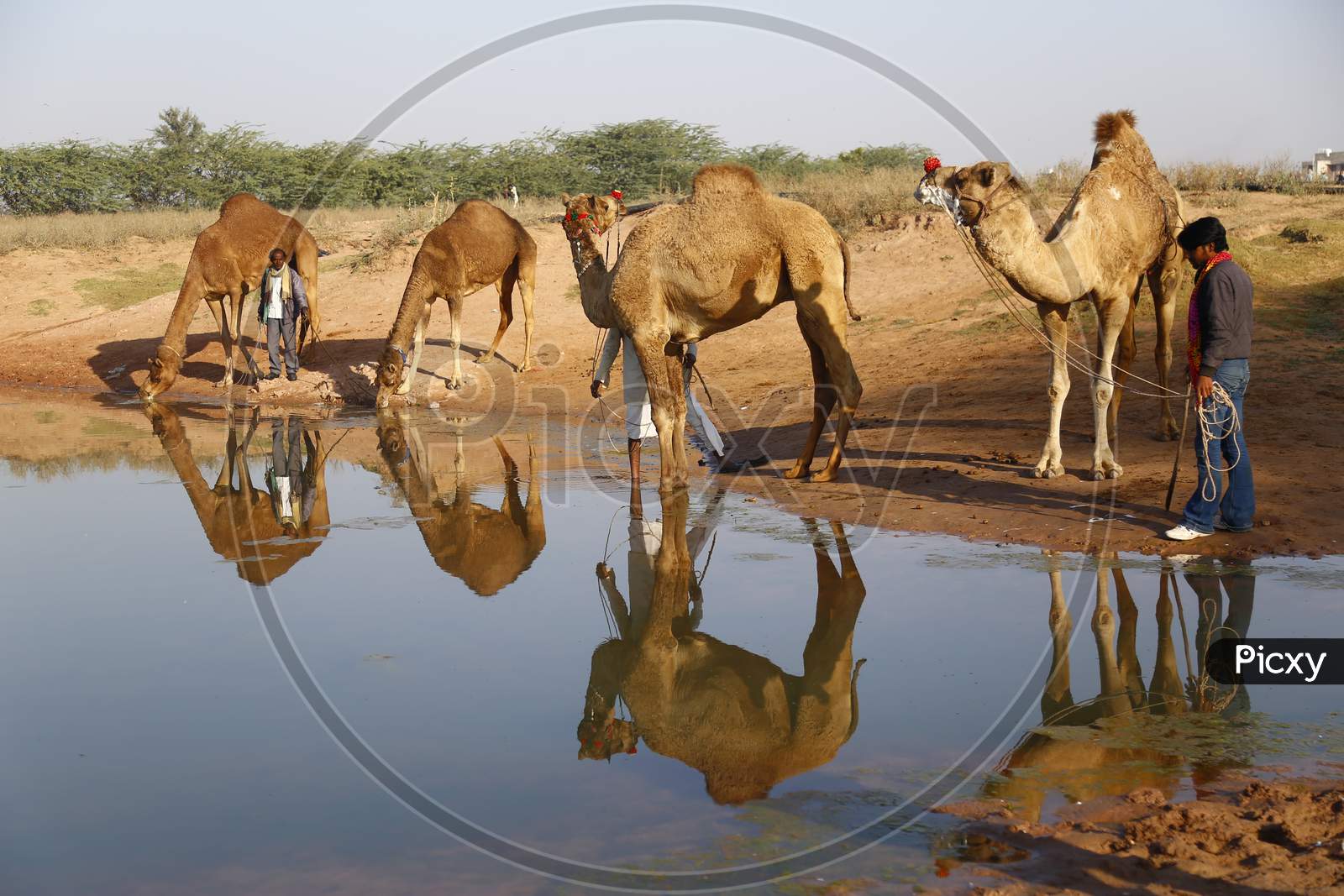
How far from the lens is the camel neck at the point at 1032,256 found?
8281 mm

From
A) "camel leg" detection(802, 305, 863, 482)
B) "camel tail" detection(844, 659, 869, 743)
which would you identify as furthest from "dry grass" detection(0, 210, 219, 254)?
"camel tail" detection(844, 659, 869, 743)

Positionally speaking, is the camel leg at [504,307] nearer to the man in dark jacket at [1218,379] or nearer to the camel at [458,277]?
the camel at [458,277]

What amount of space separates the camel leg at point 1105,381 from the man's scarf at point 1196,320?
1.26 m

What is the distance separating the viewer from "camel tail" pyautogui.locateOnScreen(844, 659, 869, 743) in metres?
4.91

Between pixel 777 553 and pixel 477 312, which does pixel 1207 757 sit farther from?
pixel 477 312

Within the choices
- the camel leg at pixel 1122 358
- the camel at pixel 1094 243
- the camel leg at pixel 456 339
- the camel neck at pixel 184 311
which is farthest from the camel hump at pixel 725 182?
the camel neck at pixel 184 311

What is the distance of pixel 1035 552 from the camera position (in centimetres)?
743

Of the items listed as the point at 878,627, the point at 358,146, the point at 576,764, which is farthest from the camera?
the point at 358,146

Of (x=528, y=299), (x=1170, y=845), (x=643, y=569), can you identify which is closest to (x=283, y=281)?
(x=528, y=299)

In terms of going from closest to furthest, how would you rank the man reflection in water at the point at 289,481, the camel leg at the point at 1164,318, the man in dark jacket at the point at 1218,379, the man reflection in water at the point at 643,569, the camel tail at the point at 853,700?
the camel tail at the point at 853,700 → the man reflection in water at the point at 643,569 → the man in dark jacket at the point at 1218,379 → the man reflection in water at the point at 289,481 → the camel leg at the point at 1164,318

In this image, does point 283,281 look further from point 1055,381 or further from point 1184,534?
point 1184,534

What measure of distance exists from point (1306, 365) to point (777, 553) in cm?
669

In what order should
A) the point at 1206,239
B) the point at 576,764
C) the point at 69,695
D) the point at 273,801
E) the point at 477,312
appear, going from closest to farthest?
the point at 273,801 < the point at 576,764 < the point at 69,695 < the point at 1206,239 < the point at 477,312

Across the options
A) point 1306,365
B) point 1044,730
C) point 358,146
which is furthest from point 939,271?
point 358,146
